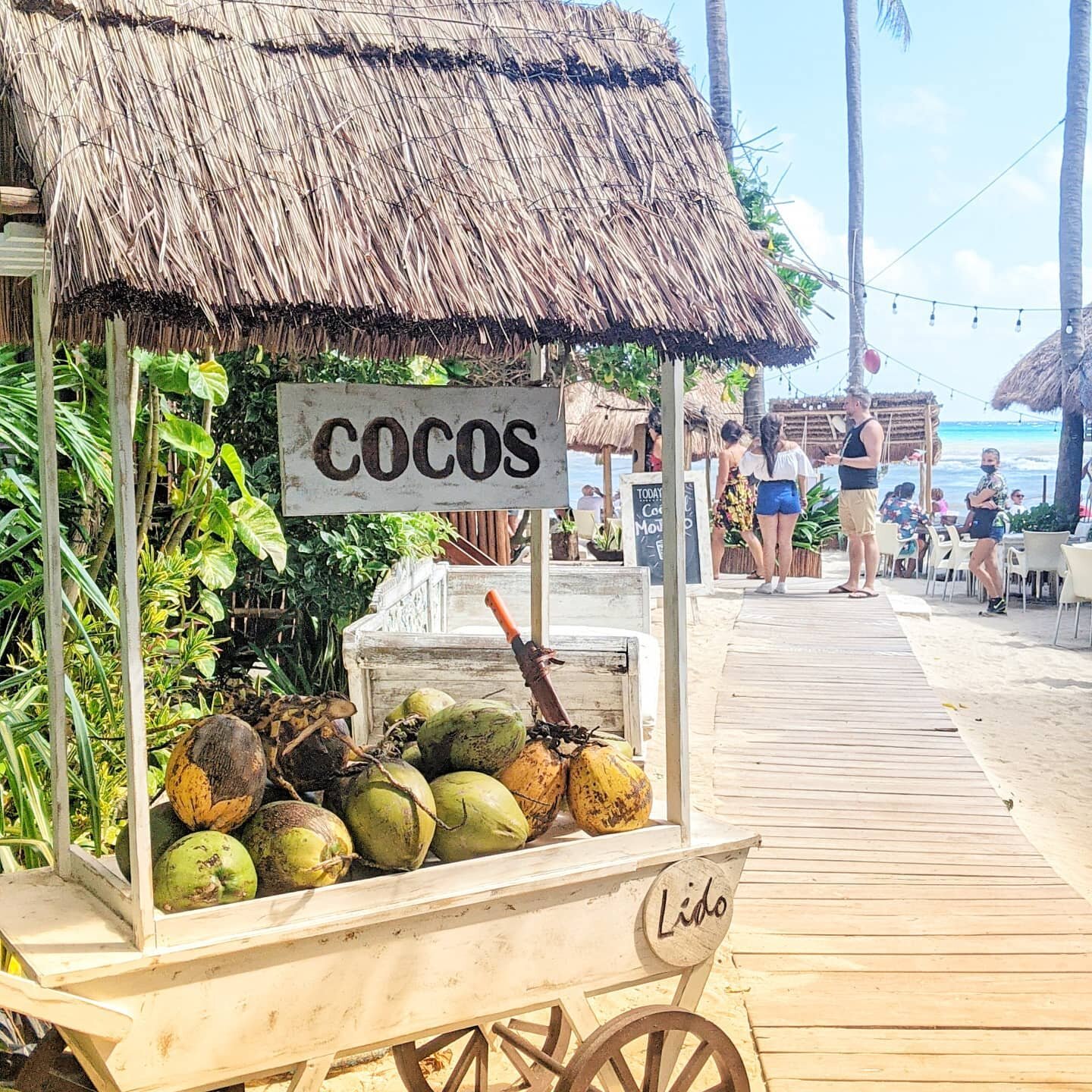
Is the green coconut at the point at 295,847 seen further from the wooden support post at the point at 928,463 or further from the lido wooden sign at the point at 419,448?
the wooden support post at the point at 928,463

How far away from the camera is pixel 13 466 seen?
367 cm

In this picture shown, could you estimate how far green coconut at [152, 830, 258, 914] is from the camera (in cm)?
182

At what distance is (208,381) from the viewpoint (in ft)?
14.0

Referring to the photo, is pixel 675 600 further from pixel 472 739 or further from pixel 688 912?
pixel 688 912

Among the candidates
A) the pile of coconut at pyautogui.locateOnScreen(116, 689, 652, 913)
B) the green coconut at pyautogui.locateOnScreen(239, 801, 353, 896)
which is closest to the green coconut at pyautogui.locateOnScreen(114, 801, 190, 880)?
the pile of coconut at pyautogui.locateOnScreen(116, 689, 652, 913)

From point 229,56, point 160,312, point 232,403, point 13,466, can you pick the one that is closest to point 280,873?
point 160,312

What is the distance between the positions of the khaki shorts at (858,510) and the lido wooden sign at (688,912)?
7.27 metres

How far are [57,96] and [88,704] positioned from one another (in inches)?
92.2

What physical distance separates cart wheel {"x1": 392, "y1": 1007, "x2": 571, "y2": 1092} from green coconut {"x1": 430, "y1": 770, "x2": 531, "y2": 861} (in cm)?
68

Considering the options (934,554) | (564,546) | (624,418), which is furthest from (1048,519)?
(564,546)

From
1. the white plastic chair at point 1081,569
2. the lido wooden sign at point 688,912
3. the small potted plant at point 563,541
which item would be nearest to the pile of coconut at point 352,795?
the lido wooden sign at point 688,912

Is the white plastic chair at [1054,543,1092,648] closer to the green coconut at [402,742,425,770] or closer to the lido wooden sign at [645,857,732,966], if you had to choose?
the lido wooden sign at [645,857,732,966]

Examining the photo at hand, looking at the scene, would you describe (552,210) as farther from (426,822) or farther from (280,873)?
(280,873)

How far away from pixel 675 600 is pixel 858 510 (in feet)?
24.0
